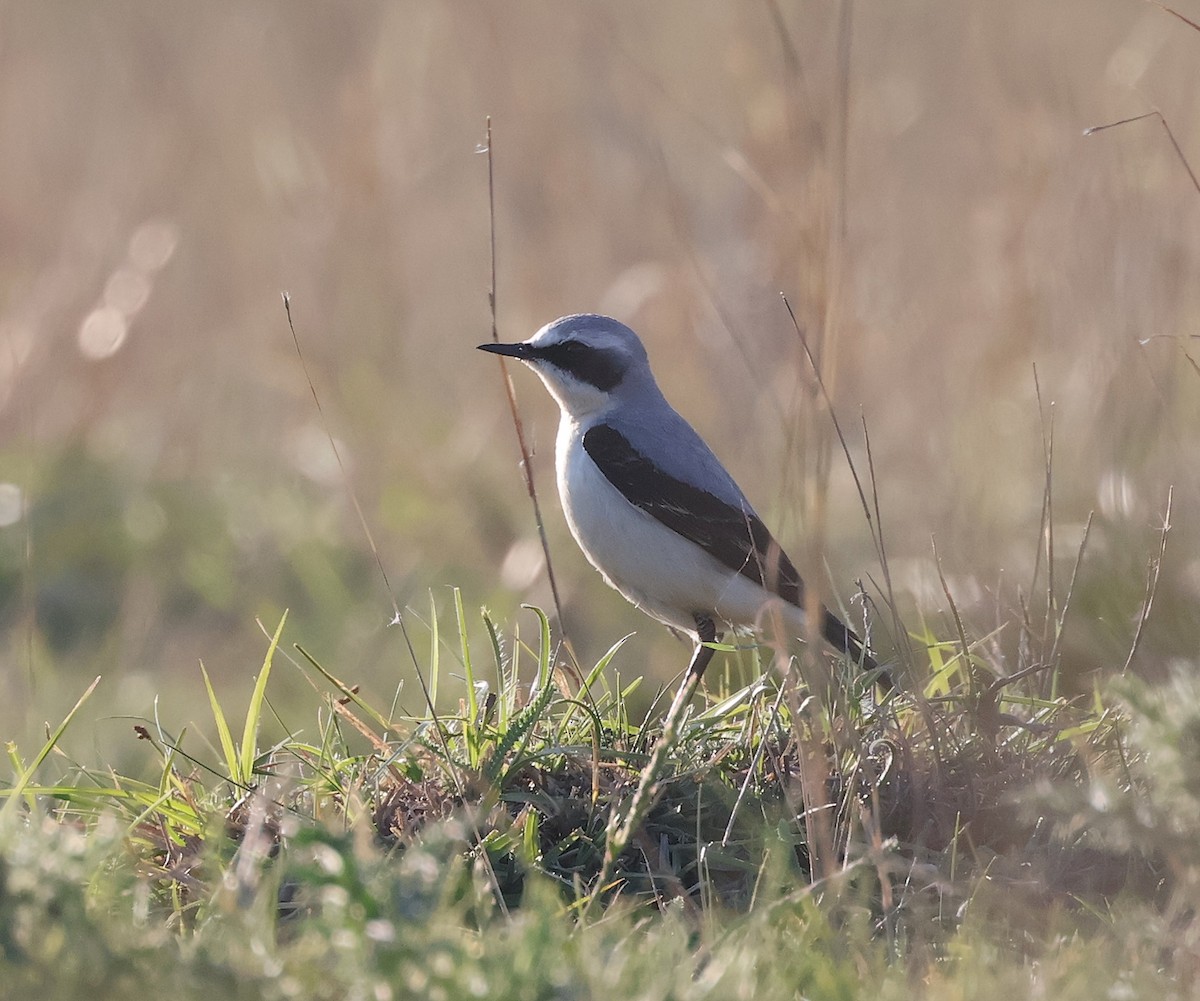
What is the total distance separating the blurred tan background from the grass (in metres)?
0.95

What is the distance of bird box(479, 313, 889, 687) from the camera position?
5.16 metres

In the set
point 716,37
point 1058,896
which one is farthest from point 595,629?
point 716,37

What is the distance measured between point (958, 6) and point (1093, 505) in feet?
27.0

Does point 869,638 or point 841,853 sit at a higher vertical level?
point 869,638

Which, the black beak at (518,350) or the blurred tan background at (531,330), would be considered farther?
the blurred tan background at (531,330)

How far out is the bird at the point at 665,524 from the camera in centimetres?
516

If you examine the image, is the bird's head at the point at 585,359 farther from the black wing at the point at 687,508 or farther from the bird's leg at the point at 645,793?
the bird's leg at the point at 645,793

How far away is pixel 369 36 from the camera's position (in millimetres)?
12195

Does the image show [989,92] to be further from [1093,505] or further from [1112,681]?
[1112,681]

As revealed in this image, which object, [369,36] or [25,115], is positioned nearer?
[25,115]

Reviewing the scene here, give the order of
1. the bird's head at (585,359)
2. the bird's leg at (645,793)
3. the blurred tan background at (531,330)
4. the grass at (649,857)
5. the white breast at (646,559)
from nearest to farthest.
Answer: the grass at (649,857) → the bird's leg at (645,793) → the white breast at (646,559) → the bird's head at (585,359) → the blurred tan background at (531,330)

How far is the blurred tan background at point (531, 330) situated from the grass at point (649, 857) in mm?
950

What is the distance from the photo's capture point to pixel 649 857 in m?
3.57

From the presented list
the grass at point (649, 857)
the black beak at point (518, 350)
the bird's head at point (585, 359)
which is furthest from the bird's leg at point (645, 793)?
the black beak at point (518, 350)
